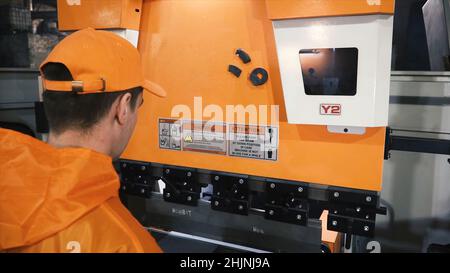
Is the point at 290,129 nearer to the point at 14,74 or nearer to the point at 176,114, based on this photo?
the point at 176,114

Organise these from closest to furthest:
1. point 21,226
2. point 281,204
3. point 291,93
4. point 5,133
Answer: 1. point 21,226
2. point 5,133
3. point 291,93
4. point 281,204

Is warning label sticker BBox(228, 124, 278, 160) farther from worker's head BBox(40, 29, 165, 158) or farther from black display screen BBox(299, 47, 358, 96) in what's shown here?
worker's head BBox(40, 29, 165, 158)

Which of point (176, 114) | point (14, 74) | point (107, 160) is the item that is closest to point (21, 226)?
point (107, 160)

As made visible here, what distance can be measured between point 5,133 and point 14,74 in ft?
5.68

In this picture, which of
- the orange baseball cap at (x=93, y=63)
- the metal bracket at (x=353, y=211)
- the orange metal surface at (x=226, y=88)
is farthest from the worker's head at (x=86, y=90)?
the metal bracket at (x=353, y=211)

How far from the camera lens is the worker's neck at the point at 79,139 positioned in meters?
0.89

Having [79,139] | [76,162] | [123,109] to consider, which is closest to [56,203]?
[76,162]

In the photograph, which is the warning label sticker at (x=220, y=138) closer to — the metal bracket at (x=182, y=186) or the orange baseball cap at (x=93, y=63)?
the metal bracket at (x=182, y=186)

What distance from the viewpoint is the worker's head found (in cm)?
89

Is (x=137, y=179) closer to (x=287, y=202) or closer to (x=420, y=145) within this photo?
(x=287, y=202)

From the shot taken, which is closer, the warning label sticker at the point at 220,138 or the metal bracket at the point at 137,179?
the warning label sticker at the point at 220,138

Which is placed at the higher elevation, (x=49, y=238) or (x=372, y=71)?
(x=372, y=71)

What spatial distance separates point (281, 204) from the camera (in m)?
1.31

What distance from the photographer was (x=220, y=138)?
1.32m
